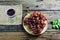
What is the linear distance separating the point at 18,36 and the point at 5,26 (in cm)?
19

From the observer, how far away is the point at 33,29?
2453 mm

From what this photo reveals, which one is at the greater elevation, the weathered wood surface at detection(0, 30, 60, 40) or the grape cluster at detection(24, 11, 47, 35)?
the grape cluster at detection(24, 11, 47, 35)

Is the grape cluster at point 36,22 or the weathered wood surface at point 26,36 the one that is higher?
Answer: the grape cluster at point 36,22

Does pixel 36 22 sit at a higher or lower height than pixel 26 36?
higher

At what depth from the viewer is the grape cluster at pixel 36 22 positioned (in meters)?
2.45

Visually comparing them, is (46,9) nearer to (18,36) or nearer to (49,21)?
(49,21)

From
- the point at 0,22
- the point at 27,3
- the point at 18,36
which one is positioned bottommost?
the point at 18,36

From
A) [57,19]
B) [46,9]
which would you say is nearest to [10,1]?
[46,9]

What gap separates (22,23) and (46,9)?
326 mm

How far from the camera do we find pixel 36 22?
8.10ft

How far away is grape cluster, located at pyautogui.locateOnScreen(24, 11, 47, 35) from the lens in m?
2.45

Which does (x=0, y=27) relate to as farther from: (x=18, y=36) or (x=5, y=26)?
(x=18, y=36)

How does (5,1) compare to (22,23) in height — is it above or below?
above

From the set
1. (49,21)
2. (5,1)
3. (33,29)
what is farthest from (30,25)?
(5,1)
